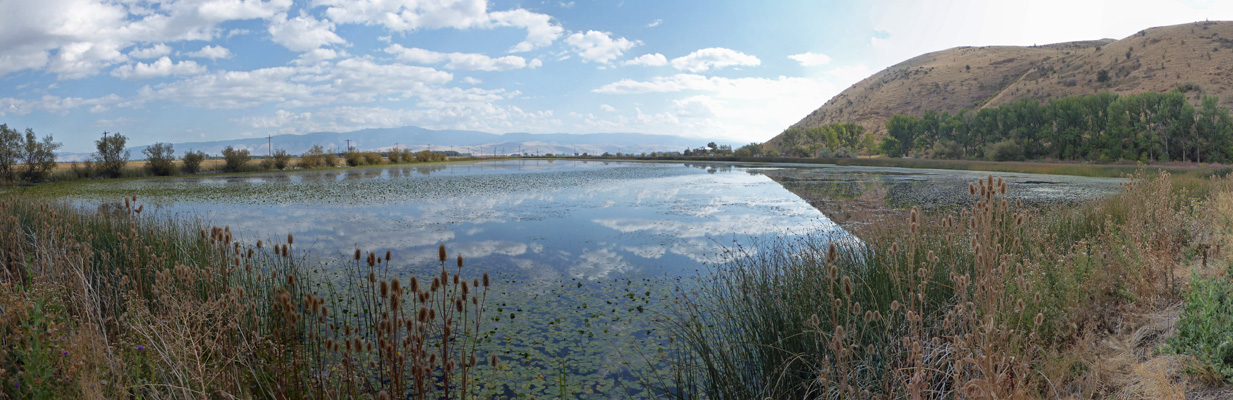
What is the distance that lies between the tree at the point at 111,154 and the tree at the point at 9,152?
627 cm

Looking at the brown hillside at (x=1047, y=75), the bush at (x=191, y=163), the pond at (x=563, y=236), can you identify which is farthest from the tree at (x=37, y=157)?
the brown hillside at (x=1047, y=75)

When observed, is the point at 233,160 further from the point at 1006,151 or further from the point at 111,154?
the point at 1006,151

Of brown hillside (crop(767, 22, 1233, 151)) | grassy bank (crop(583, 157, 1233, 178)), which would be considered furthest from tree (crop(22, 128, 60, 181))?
brown hillside (crop(767, 22, 1233, 151))

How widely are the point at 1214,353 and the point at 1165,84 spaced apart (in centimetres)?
6694

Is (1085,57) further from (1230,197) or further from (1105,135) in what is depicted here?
(1230,197)

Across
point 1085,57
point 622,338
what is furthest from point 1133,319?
point 1085,57

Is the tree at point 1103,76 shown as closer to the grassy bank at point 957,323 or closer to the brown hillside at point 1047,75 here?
the brown hillside at point 1047,75

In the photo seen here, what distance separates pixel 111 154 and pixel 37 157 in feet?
20.2

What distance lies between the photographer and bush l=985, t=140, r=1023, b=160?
45.5 metres

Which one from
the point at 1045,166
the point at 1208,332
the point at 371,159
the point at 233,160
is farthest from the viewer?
the point at 371,159

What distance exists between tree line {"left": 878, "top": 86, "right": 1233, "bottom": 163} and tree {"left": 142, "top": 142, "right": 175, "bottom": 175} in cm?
5968

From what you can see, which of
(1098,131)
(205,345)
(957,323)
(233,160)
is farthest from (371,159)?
(1098,131)

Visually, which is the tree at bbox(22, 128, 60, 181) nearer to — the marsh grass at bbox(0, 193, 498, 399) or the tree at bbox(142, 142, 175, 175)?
the tree at bbox(142, 142, 175, 175)

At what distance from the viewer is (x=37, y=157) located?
29.6 m
